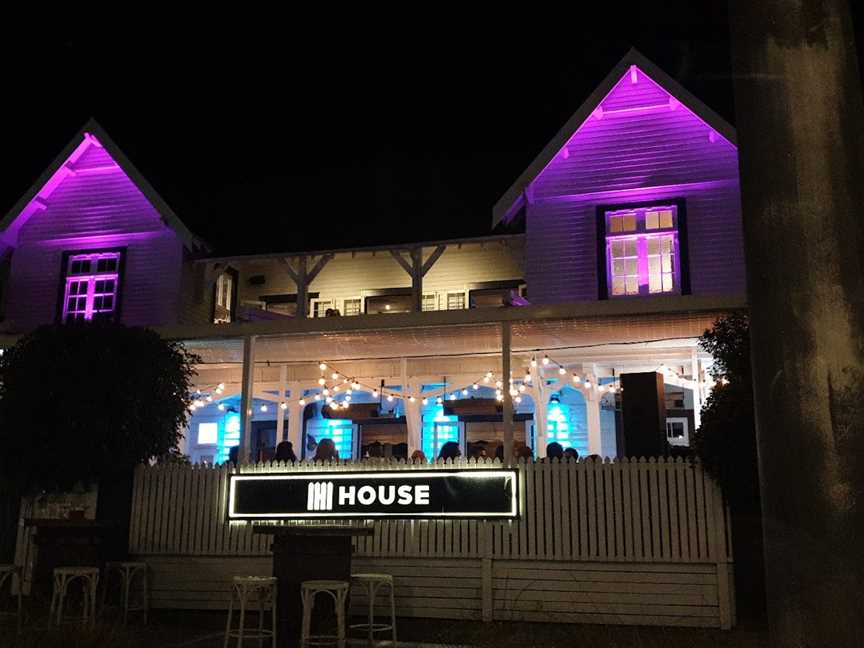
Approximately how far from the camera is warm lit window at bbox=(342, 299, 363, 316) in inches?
748

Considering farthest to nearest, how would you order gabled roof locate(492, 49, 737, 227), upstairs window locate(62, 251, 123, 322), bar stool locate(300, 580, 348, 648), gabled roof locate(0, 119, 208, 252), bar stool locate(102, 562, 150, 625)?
upstairs window locate(62, 251, 123, 322) < gabled roof locate(0, 119, 208, 252) < gabled roof locate(492, 49, 737, 227) < bar stool locate(102, 562, 150, 625) < bar stool locate(300, 580, 348, 648)

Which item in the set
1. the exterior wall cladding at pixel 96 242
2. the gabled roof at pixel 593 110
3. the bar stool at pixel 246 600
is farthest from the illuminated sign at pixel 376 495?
the exterior wall cladding at pixel 96 242

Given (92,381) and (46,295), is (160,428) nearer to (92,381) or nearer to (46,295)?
(92,381)

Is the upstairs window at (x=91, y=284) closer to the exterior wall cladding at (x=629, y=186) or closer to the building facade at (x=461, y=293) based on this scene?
the building facade at (x=461, y=293)

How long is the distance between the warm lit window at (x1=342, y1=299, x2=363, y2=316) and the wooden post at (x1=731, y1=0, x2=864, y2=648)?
54.3 ft

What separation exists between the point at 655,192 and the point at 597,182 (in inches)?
40.3

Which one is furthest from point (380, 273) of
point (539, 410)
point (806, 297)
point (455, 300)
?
point (806, 297)

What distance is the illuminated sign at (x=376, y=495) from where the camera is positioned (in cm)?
1072

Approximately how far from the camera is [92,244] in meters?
18.4

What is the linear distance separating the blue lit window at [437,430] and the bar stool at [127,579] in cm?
810

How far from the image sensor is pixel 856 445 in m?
2.26

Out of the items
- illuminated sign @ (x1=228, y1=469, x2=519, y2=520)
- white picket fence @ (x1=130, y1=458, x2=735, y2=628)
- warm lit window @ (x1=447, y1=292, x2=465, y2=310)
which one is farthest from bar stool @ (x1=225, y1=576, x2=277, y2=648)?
warm lit window @ (x1=447, y1=292, x2=465, y2=310)

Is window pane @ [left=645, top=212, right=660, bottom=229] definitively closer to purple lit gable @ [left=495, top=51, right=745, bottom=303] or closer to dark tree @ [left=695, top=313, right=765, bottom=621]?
purple lit gable @ [left=495, top=51, right=745, bottom=303]

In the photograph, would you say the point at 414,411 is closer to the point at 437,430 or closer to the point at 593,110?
the point at 437,430
